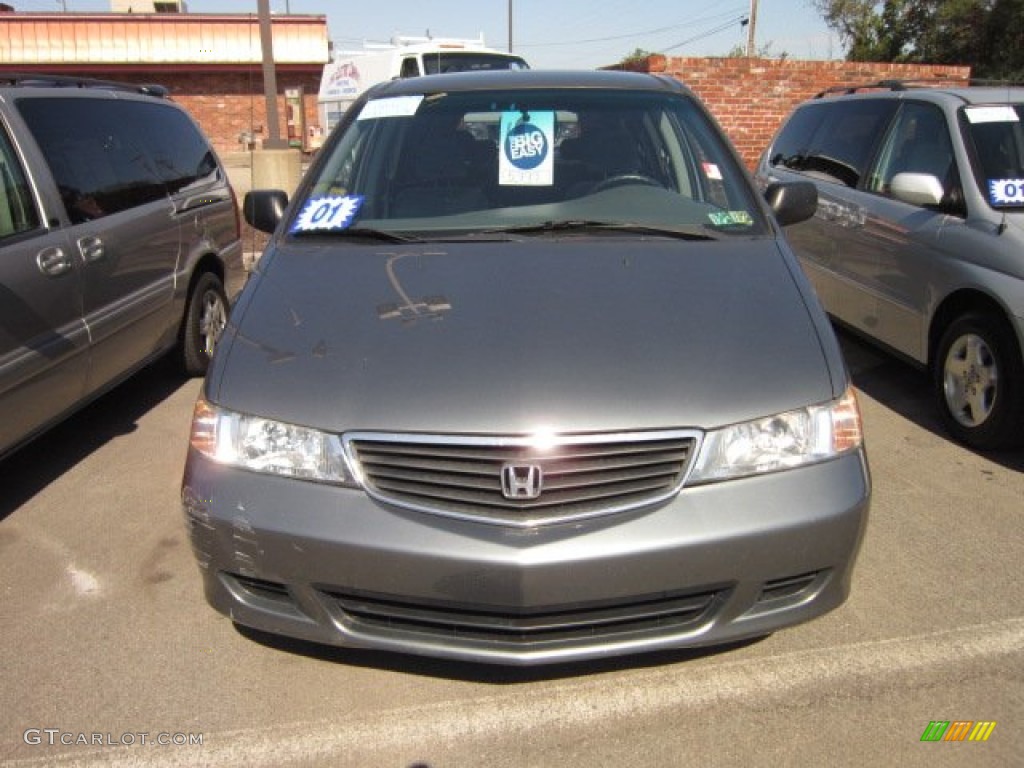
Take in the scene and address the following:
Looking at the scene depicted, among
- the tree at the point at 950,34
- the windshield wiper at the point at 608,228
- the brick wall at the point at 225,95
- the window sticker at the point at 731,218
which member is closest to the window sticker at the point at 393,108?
the windshield wiper at the point at 608,228

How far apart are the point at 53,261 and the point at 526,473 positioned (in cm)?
279

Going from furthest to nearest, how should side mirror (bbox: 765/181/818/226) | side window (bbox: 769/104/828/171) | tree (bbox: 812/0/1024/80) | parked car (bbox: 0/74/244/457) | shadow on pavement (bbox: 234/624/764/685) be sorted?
tree (bbox: 812/0/1024/80)
side window (bbox: 769/104/828/171)
parked car (bbox: 0/74/244/457)
side mirror (bbox: 765/181/818/226)
shadow on pavement (bbox: 234/624/764/685)

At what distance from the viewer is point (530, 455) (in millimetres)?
2148

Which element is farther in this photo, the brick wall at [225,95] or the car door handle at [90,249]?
the brick wall at [225,95]

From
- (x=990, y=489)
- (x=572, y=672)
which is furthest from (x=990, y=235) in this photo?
(x=572, y=672)

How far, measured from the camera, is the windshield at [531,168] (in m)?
3.20

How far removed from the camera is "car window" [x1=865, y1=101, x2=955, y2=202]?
461 cm

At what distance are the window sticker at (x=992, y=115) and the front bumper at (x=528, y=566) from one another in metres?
3.15

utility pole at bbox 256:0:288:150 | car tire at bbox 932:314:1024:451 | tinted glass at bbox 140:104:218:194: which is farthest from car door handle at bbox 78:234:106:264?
utility pole at bbox 256:0:288:150

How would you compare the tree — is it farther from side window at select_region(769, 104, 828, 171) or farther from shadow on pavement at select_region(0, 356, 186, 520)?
shadow on pavement at select_region(0, 356, 186, 520)

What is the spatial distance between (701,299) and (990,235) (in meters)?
2.30

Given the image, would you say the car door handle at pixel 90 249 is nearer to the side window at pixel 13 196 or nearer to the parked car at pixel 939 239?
the side window at pixel 13 196

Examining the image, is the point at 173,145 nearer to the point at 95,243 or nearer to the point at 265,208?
the point at 95,243

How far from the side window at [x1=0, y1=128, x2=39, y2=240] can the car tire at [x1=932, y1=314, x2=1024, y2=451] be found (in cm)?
451
